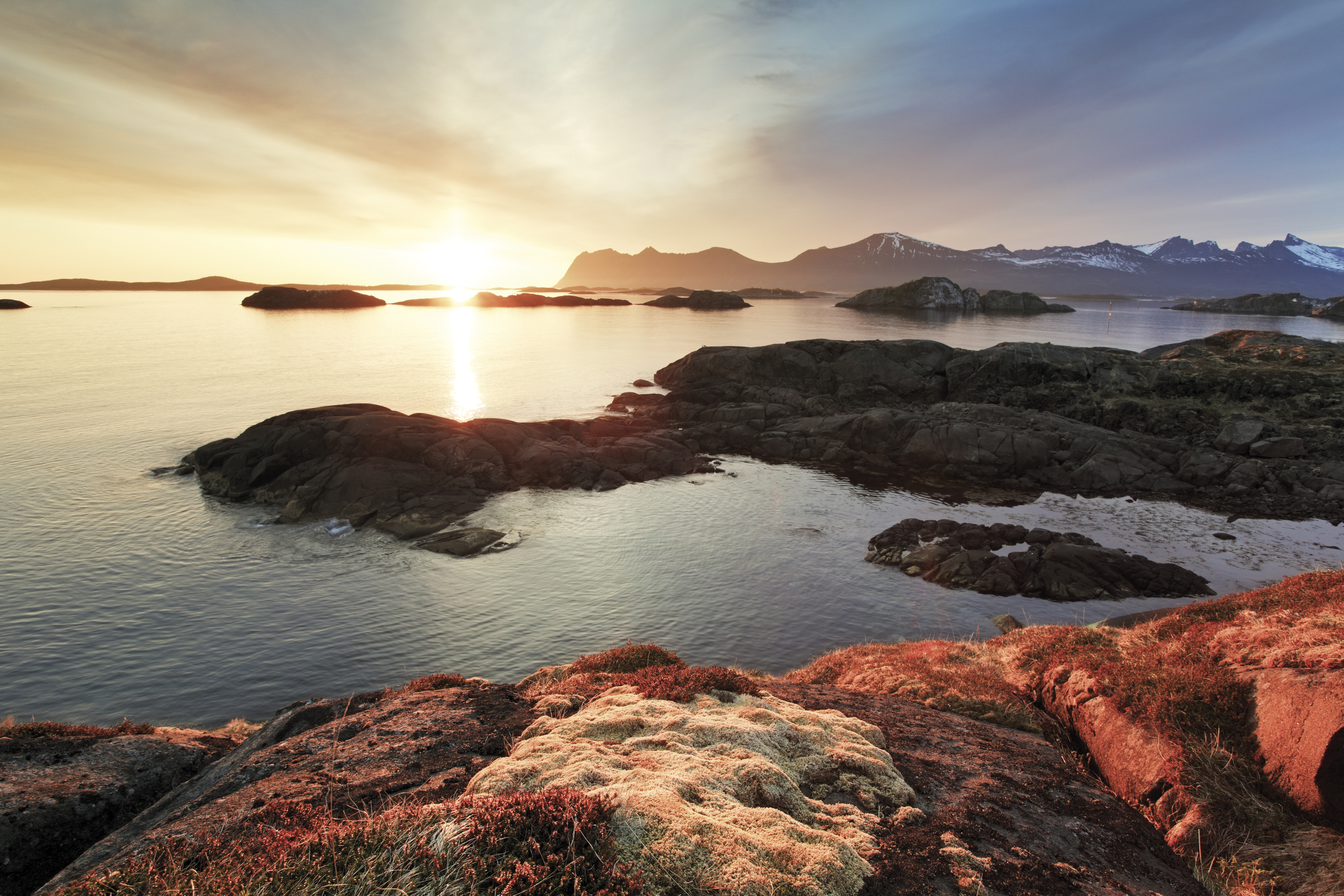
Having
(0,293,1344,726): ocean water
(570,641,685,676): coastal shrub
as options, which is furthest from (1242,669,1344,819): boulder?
(0,293,1344,726): ocean water

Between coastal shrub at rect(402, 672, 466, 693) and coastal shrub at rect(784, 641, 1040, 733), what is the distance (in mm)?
8602

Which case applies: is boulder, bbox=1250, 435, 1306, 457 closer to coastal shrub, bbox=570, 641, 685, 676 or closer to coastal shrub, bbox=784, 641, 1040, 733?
coastal shrub, bbox=784, 641, 1040, 733

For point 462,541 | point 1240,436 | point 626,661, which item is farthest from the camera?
point 1240,436

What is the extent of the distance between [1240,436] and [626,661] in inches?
2087

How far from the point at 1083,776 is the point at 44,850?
52.1ft

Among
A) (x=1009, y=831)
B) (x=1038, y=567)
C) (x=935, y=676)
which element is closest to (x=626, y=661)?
(x=935, y=676)

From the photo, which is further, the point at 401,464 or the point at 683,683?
the point at 401,464

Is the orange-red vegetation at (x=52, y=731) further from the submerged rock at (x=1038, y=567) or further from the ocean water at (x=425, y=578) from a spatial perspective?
the submerged rock at (x=1038, y=567)

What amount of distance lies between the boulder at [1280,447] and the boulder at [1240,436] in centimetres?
45

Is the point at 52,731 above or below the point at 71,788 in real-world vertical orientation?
below

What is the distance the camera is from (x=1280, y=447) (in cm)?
4038

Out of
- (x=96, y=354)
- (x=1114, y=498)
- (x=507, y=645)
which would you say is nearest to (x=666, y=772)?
(x=507, y=645)

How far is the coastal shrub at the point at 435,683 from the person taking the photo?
12.4 meters

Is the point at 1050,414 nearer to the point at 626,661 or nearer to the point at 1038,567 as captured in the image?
the point at 1038,567
